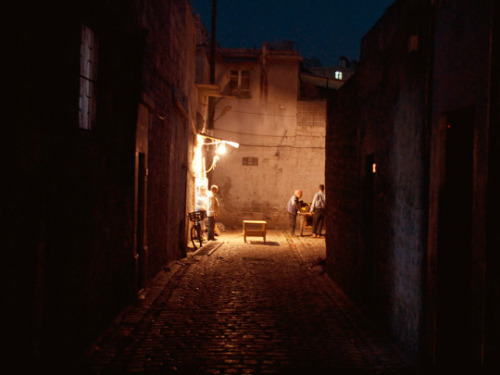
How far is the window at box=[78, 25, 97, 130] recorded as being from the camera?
5.93 m

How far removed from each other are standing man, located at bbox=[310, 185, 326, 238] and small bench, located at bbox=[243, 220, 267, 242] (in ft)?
7.86

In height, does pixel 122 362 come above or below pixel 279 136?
below

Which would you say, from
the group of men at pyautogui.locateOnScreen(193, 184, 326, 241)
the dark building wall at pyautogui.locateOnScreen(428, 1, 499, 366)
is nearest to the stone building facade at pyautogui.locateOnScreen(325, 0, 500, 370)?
the dark building wall at pyautogui.locateOnScreen(428, 1, 499, 366)

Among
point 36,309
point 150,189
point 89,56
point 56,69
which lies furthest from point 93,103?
point 150,189

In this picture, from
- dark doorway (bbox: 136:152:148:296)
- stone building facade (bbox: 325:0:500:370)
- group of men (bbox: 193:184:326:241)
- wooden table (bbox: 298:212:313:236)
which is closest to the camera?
stone building facade (bbox: 325:0:500:370)

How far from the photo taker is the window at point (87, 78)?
5.93 metres

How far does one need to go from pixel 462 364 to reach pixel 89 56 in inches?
218

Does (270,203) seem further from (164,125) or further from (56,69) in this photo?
(56,69)

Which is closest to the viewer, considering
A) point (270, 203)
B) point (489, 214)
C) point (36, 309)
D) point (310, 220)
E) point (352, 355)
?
point (489, 214)

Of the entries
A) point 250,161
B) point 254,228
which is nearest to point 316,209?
point 254,228

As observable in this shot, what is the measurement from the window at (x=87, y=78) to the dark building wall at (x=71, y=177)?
121 millimetres

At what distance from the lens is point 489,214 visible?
3729 millimetres

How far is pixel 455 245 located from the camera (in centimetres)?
480

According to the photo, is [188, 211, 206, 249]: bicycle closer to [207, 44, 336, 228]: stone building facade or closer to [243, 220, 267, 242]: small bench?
[243, 220, 267, 242]: small bench
